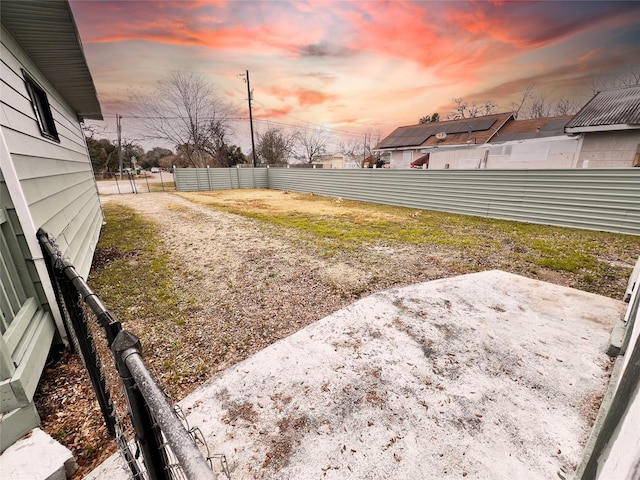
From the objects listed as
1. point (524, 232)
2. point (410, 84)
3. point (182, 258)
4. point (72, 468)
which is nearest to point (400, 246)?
point (524, 232)

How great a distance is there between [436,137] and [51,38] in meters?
21.5

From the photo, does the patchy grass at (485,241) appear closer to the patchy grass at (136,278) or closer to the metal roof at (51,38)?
the patchy grass at (136,278)

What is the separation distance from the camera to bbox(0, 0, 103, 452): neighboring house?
1.48 m

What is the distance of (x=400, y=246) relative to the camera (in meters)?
5.18

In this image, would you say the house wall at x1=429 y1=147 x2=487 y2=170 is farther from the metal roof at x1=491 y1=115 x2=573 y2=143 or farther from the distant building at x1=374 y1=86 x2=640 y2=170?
the metal roof at x1=491 y1=115 x2=573 y2=143

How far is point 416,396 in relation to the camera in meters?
1.76

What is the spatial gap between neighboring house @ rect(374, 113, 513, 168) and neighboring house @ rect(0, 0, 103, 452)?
55.9 feet

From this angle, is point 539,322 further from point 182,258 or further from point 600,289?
point 182,258

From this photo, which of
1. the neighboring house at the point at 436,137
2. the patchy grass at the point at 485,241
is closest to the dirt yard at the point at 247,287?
the patchy grass at the point at 485,241

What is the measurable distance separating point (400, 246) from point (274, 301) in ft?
10.0

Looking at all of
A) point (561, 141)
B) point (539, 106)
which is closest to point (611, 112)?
point (561, 141)

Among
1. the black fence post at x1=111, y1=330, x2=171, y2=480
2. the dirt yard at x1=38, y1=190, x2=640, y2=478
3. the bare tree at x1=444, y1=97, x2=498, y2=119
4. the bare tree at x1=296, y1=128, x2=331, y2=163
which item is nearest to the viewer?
the black fence post at x1=111, y1=330, x2=171, y2=480

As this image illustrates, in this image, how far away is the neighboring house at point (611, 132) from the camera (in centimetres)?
955

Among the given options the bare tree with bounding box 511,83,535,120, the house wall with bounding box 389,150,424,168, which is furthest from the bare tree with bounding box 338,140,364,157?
the house wall with bounding box 389,150,424,168
